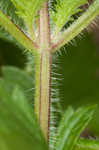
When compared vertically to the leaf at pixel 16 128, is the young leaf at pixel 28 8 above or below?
above

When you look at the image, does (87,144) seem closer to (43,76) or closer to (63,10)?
(43,76)

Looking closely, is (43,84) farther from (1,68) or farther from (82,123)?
(1,68)

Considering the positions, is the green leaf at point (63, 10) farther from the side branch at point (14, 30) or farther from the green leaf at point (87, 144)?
the green leaf at point (87, 144)

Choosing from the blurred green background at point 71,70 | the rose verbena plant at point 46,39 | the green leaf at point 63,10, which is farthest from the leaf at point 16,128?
the blurred green background at point 71,70

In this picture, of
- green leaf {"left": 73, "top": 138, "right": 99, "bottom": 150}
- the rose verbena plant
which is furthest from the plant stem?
green leaf {"left": 73, "top": 138, "right": 99, "bottom": 150}

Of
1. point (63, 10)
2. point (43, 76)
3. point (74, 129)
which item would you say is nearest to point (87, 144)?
point (74, 129)

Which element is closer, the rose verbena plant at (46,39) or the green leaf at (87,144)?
the rose verbena plant at (46,39)

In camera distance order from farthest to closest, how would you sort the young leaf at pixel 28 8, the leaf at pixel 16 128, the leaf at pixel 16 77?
the leaf at pixel 16 77
the young leaf at pixel 28 8
the leaf at pixel 16 128
